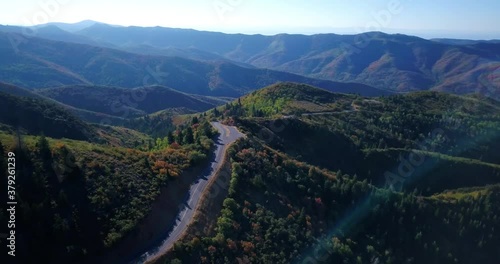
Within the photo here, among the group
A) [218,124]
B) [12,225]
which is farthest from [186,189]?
[218,124]

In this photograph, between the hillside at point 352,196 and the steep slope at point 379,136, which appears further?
the steep slope at point 379,136

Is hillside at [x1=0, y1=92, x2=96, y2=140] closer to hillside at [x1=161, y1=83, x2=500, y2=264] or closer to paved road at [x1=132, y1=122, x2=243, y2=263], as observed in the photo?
hillside at [x1=161, y1=83, x2=500, y2=264]

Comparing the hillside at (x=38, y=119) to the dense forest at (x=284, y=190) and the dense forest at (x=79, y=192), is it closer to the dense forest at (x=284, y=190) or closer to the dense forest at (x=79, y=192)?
the dense forest at (x=284, y=190)

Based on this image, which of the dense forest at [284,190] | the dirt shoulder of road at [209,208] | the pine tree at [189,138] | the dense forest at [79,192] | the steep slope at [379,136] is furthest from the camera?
the steep slope at [379,136]

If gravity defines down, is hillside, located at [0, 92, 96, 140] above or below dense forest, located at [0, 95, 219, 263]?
below

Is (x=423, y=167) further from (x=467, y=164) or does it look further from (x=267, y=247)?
(x=267, y=247)

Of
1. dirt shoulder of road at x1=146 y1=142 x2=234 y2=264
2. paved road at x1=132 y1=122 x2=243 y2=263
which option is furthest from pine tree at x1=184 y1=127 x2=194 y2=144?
dirt shoulder of road at x1=146 y1=142 x2=234 y2=264

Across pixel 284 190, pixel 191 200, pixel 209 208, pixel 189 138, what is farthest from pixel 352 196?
pixel 189 138

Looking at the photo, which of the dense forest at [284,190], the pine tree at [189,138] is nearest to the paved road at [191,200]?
the dense forest at [284,190]

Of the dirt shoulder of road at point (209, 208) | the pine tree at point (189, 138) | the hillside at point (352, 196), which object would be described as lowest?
the hillside at point (352, 196)

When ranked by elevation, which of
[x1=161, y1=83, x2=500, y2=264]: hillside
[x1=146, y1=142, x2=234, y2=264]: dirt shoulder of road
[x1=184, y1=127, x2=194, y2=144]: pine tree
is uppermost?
[x1=184, y1=127, x2=194, y2=144]: pine tree
